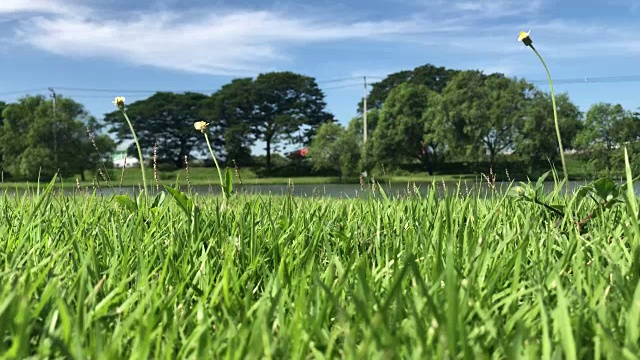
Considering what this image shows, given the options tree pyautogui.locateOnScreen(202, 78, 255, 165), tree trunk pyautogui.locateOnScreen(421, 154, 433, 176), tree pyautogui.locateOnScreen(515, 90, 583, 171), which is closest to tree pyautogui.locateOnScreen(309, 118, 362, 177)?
tree trunk pyautogui.locateOnScreen(421, 154, 433, 176)

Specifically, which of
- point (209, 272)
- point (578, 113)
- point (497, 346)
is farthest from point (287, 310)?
point (578, 113)

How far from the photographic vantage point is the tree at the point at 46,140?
34.3 m

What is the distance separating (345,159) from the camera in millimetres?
39531

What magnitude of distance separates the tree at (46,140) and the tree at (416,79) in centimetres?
3084

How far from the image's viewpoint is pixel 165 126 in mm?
56969

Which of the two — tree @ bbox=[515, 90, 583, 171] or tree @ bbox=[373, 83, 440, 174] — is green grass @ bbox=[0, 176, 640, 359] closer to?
tree @ bbox=[515, 90, 583, 171]

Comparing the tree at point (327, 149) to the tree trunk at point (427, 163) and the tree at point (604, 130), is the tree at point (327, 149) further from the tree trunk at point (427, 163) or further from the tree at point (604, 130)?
the tree at point (604, 130)

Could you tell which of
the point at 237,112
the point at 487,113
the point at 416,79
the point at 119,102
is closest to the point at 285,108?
the point at 237,112

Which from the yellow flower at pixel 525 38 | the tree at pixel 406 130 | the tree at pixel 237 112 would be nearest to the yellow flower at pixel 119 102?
the yellow flower at pixel 525 38

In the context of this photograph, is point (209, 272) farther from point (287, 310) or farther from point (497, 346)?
point (497, 346)

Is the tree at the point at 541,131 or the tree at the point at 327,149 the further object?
the tree at the point at 327,149

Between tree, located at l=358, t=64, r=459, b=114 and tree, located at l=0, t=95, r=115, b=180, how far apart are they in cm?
3084

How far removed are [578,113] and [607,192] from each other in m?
38.9

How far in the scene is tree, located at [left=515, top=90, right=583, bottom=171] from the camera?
111 feet
